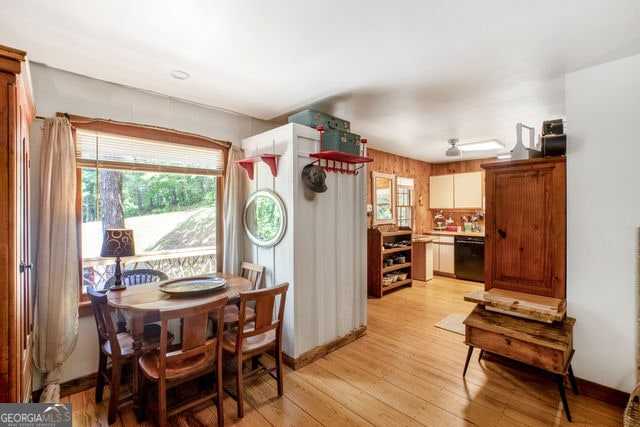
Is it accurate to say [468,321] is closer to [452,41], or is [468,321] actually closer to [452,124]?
[452,41]

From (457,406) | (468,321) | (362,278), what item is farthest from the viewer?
(362,278)

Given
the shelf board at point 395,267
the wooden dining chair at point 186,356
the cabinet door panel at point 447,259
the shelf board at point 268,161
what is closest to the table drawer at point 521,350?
the wooden dining chair at point 186,356

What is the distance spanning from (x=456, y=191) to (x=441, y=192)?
1.14ft

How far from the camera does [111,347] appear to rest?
1.94 metres

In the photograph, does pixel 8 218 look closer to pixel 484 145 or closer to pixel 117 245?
pixel 117 245

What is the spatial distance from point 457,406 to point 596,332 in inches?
49.3

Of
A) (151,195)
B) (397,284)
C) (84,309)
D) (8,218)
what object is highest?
(151,195)

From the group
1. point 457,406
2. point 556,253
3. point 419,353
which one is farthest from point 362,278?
point 556,253

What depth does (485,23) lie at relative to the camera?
1716 mm

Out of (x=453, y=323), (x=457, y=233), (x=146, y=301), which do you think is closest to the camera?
(x=146, y=301)

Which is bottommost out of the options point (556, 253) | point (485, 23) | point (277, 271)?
point (277, 271)

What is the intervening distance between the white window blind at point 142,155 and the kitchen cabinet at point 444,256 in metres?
4.85

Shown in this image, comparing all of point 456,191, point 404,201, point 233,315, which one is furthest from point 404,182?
point 233,315

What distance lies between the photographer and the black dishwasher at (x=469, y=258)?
5555mm
